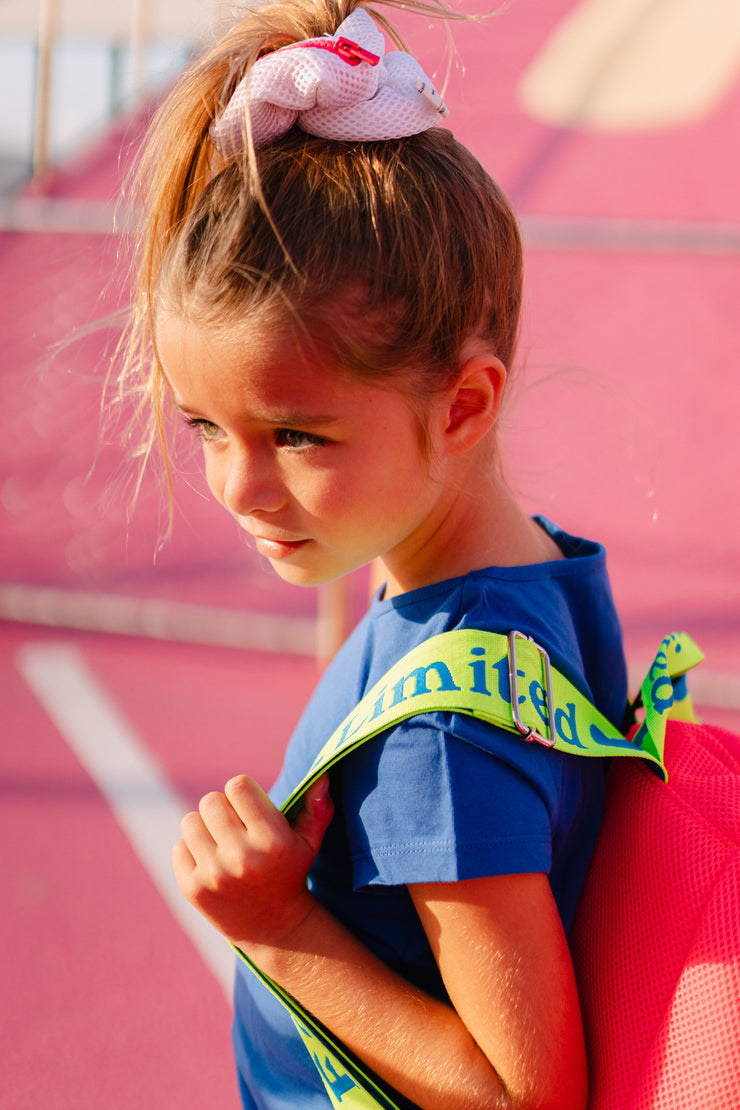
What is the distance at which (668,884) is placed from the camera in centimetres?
89

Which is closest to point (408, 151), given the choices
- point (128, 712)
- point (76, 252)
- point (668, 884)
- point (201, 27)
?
point (201, 27)

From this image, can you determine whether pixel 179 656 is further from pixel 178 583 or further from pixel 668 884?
pixel 668 884

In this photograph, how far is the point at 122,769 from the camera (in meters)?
2.74

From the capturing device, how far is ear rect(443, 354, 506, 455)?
3.30 feet

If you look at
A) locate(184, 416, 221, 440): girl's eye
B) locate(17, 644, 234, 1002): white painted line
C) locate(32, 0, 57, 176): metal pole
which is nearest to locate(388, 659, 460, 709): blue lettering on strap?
locate(184, 416, 221, 440): girl's eye

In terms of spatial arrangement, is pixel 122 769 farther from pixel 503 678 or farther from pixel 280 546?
pixel 503 678

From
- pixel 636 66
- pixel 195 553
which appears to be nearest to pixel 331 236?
pixel 195 553

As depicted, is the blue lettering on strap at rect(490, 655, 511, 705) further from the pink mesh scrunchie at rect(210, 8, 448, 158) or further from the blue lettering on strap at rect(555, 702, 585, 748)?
the pink mesh scrunchie at rect(210, 8, 448, 158)

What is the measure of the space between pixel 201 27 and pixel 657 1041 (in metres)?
1.25

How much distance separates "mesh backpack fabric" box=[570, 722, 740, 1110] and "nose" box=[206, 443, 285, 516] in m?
0.43

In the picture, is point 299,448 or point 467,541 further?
point 467,541

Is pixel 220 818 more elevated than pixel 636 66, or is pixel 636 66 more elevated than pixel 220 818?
pixel 636 66

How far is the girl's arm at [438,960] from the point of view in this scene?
83 cm

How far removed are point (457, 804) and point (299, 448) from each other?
340 mm
